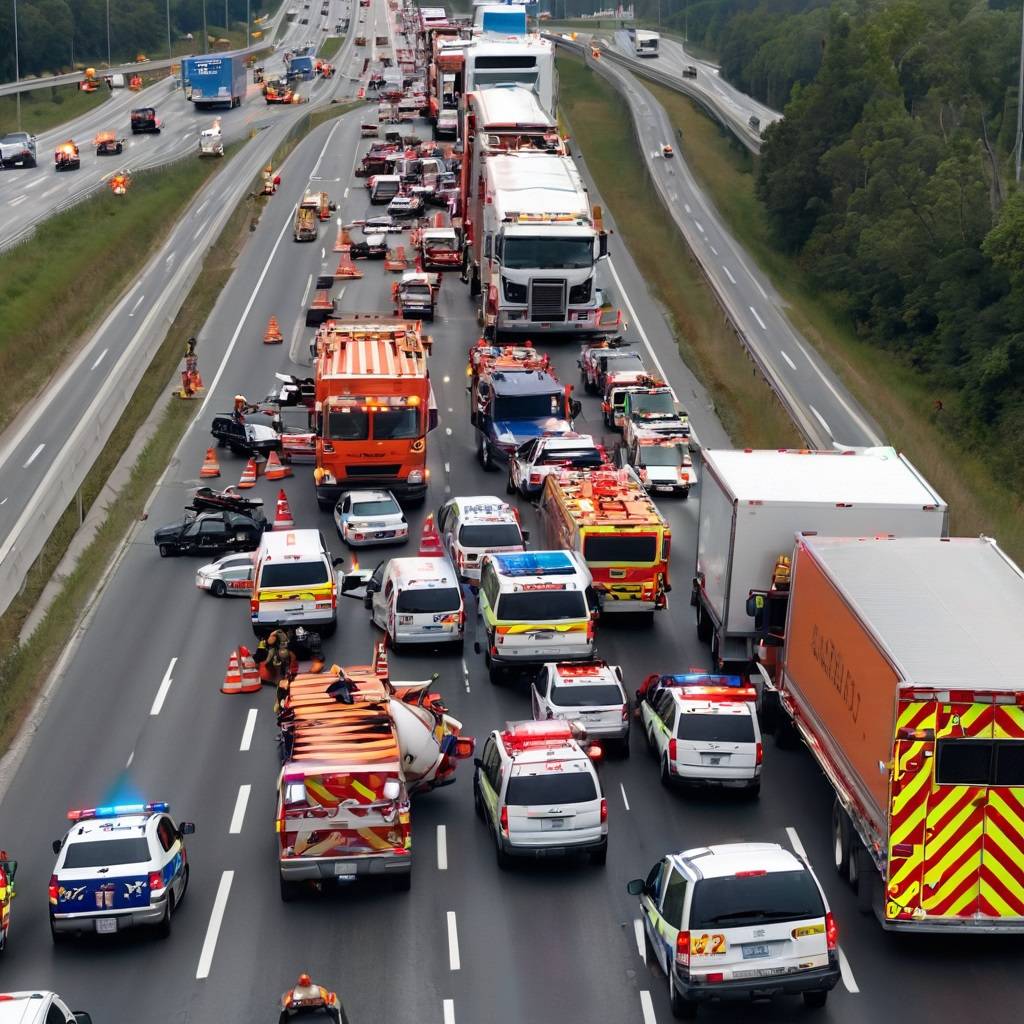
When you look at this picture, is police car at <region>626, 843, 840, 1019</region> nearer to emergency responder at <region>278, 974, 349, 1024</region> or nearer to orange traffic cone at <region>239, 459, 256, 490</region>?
emergency responder at <region>278, 974, 349, 1024</region>

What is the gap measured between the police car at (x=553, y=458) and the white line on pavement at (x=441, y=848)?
17.9 m

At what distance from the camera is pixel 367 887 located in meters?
24.9

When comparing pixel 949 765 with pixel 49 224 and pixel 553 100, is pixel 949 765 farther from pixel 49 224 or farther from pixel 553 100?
pixel 49 224

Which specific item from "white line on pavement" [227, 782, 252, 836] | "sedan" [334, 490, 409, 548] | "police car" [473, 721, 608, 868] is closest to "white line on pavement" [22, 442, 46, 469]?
"sedan" [334, 490, 409, 548]

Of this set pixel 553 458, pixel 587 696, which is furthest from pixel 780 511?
pixel 553 458

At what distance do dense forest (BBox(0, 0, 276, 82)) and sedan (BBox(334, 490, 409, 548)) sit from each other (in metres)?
130

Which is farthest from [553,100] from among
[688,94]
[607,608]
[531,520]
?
[688,94]

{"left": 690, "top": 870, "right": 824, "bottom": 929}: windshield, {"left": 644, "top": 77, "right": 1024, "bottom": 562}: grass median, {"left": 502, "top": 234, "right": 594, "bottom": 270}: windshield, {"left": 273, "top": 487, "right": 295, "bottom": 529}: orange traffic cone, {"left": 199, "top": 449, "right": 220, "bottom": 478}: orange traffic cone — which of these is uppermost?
{"left": 690, "top": 870, "right": 824, "bottom": 929}: windshield

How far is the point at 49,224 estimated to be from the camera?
89.4 metres

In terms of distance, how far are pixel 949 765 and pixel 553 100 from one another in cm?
6113

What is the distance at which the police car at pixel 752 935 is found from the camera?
19.9 meters

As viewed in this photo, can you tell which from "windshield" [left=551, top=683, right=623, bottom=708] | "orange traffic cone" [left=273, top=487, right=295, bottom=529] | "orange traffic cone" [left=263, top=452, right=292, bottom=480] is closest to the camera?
"windshield" [left=551, top=683, right=623, bottom=708]

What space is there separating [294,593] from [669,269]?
51551 mm

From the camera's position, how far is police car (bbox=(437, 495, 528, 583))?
38.2 metres
